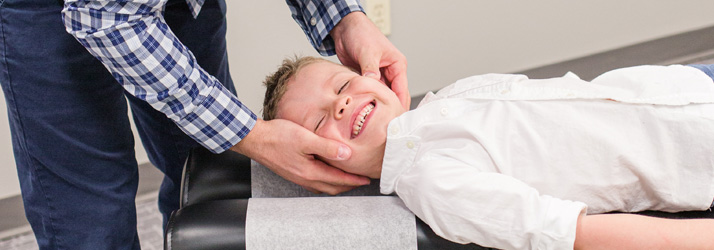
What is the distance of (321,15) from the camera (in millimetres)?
1283

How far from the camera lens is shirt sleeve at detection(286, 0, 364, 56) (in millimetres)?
1267

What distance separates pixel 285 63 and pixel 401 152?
1.17 ft

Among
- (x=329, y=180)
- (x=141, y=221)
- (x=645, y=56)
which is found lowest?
(x=141, y=221)

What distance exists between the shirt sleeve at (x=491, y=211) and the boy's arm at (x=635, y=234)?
0.10ft

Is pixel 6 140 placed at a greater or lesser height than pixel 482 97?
lesser

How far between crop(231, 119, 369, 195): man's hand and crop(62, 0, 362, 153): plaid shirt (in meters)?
0.03

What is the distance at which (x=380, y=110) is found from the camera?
1.14 meters

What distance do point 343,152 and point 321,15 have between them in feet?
1.14

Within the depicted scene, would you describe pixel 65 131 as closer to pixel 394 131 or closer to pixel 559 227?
pixel 394 131

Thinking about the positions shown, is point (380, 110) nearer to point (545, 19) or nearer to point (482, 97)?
point (482, 97)

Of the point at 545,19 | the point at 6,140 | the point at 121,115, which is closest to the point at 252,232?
the point at 121,115

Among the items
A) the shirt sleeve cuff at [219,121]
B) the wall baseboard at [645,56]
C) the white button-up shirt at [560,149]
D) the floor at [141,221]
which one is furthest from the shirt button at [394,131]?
the wall baseboard at [645,56]

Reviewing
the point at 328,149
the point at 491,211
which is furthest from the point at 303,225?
the point at 491,211

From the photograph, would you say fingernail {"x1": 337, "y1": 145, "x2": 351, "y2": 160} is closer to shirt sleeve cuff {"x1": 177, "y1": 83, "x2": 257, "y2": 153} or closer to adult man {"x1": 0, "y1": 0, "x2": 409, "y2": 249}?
adult man {"x1": 0, "y1": 0, "x2": 409, "y2": 249}
